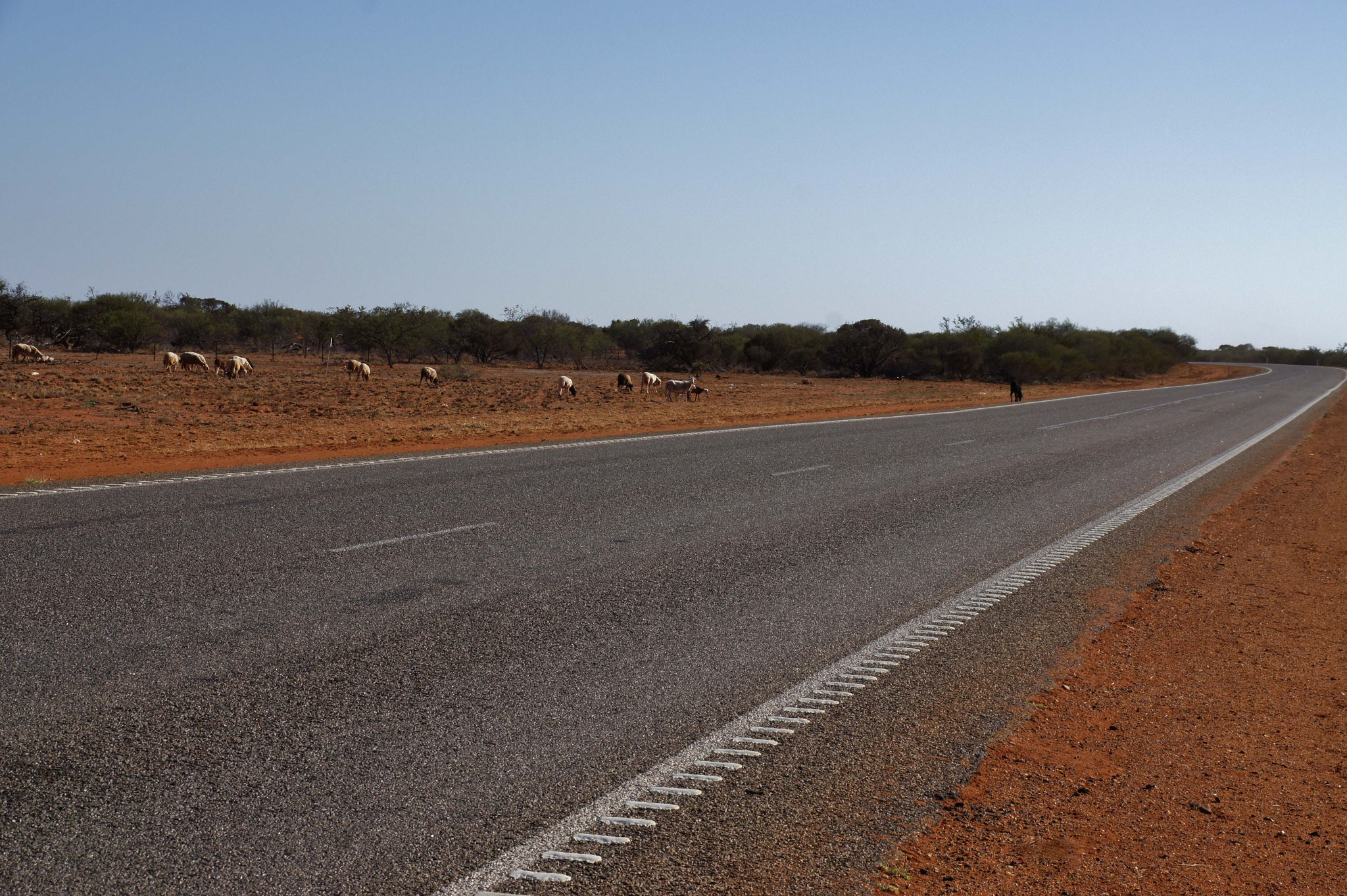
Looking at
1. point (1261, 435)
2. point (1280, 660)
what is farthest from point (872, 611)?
point (1261, 435)

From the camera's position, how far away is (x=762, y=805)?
3.63 meters

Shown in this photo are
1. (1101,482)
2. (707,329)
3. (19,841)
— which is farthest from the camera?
(707,329)

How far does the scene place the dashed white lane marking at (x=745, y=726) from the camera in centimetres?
318

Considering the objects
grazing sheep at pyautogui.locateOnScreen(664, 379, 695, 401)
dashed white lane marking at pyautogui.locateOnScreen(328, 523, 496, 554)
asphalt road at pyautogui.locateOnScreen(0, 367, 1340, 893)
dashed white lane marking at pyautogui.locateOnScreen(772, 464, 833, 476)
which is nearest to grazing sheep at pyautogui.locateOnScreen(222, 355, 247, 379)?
grazing sheep at pyautogui.locateOnScreen(664, 379, 695, 401)

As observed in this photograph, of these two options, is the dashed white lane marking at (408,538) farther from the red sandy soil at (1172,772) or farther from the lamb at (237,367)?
the lamb at (237,367)

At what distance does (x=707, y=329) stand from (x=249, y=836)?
68.0 m

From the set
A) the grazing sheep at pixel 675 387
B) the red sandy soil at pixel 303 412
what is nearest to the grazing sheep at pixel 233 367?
the red sandy soil at pixel 303 412

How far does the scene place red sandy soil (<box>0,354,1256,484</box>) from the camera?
16.1 meters

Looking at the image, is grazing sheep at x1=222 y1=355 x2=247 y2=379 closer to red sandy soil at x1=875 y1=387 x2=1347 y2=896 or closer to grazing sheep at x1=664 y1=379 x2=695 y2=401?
grazing sheep at x1=664 y1=379 x2=695 y2=401

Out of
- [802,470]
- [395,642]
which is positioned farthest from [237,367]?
[395,642]

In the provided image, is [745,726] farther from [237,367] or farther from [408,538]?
[237,367]

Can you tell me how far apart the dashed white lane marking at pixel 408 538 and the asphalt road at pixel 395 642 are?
0.04m

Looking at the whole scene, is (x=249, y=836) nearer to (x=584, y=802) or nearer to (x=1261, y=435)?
(x=584, y=802)

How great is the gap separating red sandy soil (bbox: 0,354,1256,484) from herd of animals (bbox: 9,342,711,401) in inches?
20.9
